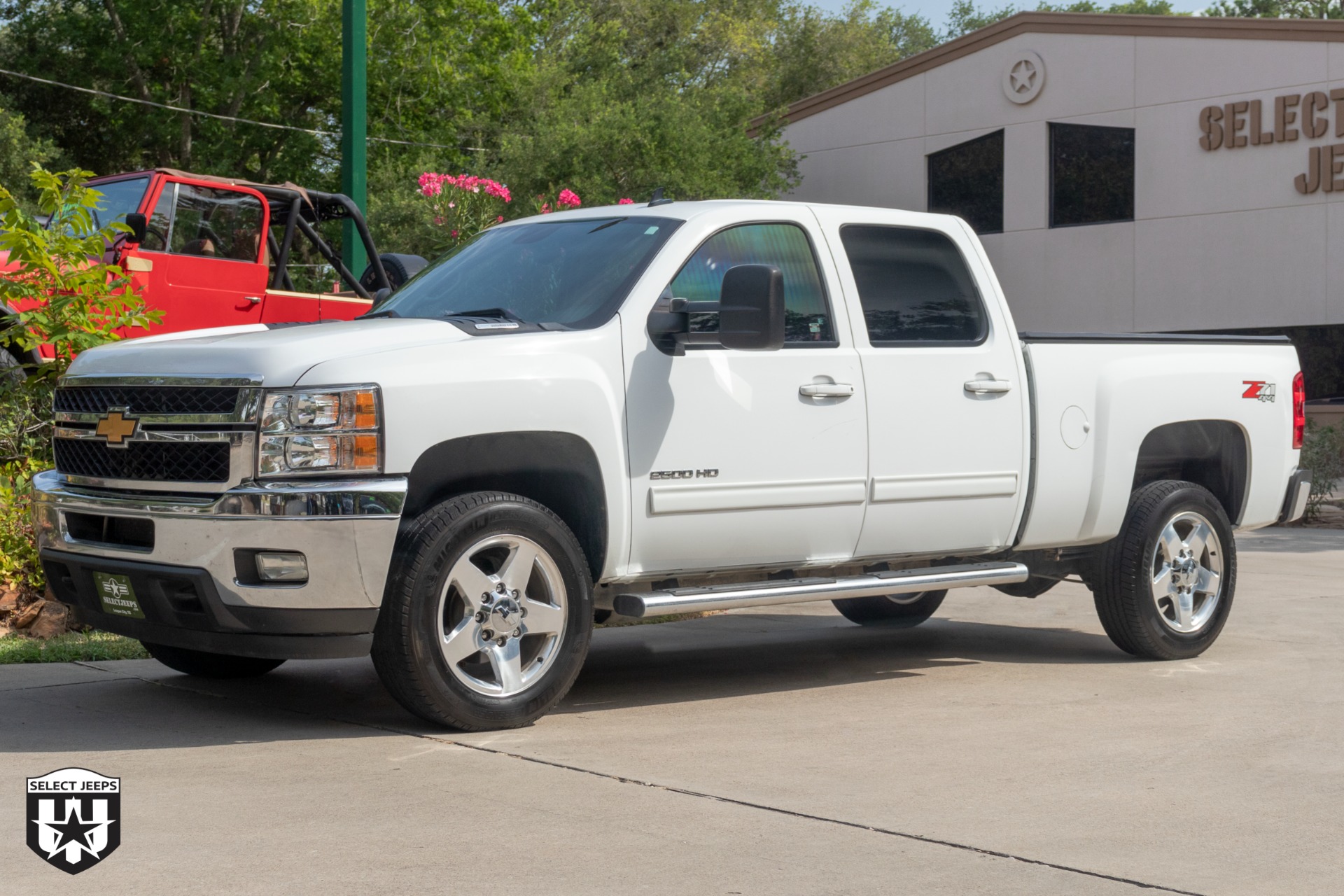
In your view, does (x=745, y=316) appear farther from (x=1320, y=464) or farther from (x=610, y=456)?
(x=1320, y=464)

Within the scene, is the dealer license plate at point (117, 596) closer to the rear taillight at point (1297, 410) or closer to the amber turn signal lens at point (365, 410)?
the amber turn signal lens at point (365, 410)

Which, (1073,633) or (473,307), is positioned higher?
(473,307)

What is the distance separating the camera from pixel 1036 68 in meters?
25.8

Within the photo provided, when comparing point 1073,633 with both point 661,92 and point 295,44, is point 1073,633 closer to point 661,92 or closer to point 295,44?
point 661,92

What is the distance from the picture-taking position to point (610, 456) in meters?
6.05

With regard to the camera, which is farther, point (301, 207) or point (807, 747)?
point (301, 207)

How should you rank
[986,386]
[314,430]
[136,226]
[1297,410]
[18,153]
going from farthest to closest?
1. [18,153]
2. [136,226]
3. [1297,410]
4. [986,386]
5. [314,430]

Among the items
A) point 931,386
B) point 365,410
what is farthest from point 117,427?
point 931,386

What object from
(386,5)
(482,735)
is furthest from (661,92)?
(482,735)

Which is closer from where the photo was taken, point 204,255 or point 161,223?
point 161,223

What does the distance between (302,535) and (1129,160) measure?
71.7 feet

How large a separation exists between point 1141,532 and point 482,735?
141 inches

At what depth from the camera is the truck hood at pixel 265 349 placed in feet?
18.1

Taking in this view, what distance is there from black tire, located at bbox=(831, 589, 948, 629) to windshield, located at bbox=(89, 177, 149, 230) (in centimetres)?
648
